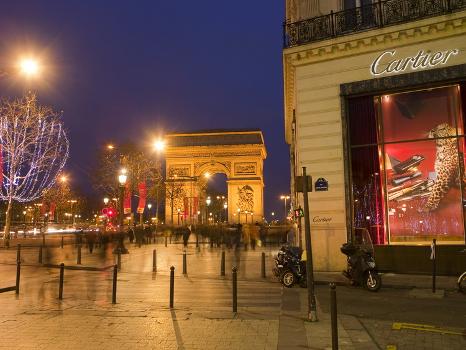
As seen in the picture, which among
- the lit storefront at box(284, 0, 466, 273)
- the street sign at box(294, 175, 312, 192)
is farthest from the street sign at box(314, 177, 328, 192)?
the street sign at box(294, 175, 312, 192)

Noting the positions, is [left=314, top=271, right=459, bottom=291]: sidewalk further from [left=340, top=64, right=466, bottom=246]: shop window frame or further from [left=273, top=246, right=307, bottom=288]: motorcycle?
[left=340, top=64, right=466, bottom=246]: shop window frame

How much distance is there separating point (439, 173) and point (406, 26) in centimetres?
504

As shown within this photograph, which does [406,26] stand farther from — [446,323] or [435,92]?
[446,323]

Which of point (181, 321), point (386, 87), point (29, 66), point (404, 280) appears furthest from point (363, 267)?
point (29, 66)

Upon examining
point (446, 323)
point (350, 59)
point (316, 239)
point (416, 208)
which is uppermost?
point (350, 59)

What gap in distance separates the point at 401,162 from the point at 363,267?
5.57m

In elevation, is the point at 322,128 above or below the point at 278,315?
above

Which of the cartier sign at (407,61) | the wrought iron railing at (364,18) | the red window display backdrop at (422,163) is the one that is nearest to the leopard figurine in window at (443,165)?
the red window display backdrop at (422,163)

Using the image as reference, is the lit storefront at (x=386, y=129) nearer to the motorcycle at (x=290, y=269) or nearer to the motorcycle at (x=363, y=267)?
the motorcycle at (x=290, y=269)

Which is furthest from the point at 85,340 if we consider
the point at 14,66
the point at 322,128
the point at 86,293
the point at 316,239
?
the point at 322,128

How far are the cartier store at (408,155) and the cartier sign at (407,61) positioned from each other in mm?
30

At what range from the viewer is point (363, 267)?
12.4m

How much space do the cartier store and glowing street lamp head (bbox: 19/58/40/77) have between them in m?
10.0

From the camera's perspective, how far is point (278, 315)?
9.07 meters
